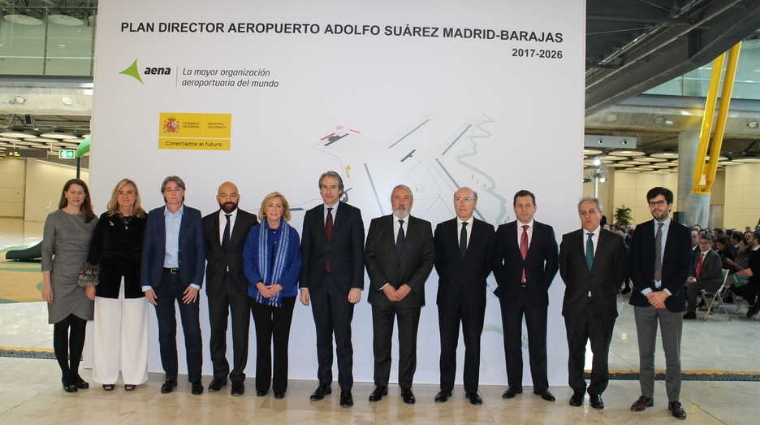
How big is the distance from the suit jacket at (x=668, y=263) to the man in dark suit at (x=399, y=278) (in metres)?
1.46

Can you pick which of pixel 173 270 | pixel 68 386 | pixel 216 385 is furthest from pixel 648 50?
pixel 68 386

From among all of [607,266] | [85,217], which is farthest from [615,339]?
[85,217]

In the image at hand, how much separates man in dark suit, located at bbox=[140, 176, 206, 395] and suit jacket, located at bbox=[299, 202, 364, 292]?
801 millimetres

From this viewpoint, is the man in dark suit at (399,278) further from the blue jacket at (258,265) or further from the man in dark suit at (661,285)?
the man in dark suit at (661,285)

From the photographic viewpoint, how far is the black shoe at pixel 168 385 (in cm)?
414

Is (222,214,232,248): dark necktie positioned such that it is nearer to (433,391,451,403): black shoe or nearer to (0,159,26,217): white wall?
(433,391,451,403): black shoe

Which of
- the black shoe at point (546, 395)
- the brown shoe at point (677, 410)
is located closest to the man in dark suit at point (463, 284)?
the black shoe at point (546, 395)

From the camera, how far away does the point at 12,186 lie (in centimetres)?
2977

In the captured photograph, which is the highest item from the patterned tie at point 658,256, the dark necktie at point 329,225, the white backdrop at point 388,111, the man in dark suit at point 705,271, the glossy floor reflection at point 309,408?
the white backdrop at point 388,111

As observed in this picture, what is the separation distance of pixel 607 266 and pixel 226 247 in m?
2.78

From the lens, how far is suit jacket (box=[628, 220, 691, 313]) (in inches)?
149

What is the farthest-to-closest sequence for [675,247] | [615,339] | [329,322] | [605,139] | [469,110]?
[605,139] → [615,339] → [469,110] → [329,322] → [675,247]

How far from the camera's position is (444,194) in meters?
4.64

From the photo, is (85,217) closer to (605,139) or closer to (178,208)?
(178,208)
